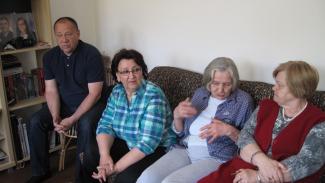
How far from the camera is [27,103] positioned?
9.34ft

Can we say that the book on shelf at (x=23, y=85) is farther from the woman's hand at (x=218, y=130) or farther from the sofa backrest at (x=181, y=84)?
the woman's hand at (x=218, y=130)

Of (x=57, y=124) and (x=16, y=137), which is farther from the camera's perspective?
(x=16, y=137)

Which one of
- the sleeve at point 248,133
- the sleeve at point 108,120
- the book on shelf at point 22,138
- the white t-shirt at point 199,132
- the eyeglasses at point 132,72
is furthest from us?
the book on shelf at point 22,138

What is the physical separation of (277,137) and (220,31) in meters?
0.94

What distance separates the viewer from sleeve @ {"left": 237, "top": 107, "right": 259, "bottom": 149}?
1670 millimetres

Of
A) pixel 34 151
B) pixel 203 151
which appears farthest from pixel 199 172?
pixel 34 151

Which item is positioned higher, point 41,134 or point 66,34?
point 66,34

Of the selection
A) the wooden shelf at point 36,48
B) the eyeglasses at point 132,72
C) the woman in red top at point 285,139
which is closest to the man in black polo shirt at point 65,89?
the wooden shelf at point 36,48

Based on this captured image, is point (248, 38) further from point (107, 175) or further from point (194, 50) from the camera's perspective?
point (107, 175)

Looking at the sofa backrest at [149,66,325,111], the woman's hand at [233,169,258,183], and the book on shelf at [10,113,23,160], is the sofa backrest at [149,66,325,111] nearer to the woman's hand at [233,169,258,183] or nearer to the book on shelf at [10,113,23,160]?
the woman's hand at [233,169,258,183]

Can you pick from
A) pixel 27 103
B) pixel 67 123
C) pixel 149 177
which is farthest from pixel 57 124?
pixel 149 177

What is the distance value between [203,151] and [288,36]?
0.83 meters

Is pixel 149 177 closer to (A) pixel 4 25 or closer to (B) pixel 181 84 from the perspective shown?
(B) pixel 181 84

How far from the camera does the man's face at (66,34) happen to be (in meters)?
2.54
